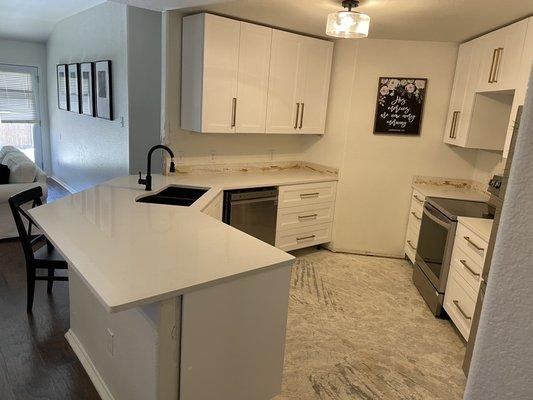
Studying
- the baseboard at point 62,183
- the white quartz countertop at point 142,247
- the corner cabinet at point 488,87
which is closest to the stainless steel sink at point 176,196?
the white quartz countertop at point 142,247

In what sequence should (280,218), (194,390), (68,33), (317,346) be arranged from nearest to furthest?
(194,390), (317,346), (280,218), (68,33)

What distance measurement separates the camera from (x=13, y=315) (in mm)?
2801

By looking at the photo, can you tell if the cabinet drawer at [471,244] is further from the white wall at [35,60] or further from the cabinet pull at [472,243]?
the white wall at [35,60]

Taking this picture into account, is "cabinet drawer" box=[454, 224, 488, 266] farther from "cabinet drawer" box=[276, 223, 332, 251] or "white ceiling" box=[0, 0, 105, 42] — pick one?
"white ceiling" box=[0, 0, 105, 42]

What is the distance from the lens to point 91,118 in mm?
5305

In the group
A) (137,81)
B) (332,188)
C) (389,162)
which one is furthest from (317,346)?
(137,81)

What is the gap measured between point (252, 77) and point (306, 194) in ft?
4.17

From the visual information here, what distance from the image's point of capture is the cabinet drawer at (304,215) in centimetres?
390

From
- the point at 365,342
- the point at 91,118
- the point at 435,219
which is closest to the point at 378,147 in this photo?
the point at 435,219

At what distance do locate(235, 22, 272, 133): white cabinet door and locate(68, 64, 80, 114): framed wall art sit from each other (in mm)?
3002

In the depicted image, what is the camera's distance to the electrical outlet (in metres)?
1.92

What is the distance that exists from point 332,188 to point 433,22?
71.8 inches

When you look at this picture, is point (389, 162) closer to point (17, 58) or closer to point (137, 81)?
point (137, 81)

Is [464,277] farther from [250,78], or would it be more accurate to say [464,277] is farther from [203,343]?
[250,78]
